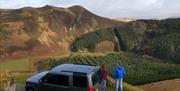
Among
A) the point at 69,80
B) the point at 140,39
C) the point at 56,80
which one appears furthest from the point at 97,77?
the point at 140,39

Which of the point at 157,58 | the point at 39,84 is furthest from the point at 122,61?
the point at 39,84

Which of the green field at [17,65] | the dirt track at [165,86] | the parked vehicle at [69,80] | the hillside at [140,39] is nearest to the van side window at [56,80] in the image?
the parked vehicle at [69,80]

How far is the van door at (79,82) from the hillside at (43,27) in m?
28.3

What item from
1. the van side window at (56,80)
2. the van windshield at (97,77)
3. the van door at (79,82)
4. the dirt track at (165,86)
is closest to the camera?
the van door at (79,82)

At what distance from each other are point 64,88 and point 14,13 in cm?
3711

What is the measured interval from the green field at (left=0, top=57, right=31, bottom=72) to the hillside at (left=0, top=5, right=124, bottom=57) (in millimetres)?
1698

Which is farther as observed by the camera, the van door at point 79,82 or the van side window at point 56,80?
the van side window at point 56,80

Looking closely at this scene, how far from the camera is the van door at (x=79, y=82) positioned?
1981 centimetres

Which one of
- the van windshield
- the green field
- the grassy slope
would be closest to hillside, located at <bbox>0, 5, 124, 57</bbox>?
the green field

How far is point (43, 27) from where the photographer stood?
2105 inches

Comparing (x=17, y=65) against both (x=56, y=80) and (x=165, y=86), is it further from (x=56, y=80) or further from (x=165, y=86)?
A: (x=56, y=80)

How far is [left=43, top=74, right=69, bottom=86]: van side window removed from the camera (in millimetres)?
20297

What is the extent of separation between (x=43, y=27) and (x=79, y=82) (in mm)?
34008

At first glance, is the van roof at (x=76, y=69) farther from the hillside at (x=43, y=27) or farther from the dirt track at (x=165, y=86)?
the hillside at (x=43, y=27)
